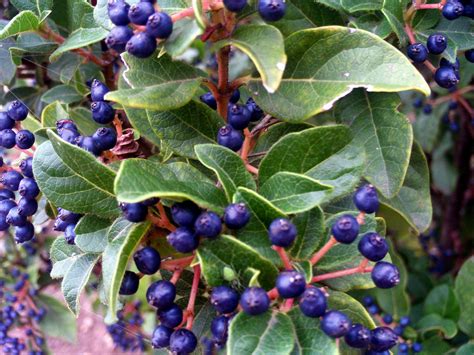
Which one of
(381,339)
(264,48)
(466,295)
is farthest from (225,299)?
(466,295)

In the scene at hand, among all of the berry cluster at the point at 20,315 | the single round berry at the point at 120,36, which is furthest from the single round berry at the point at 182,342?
the berry cluster at the point at 20,315

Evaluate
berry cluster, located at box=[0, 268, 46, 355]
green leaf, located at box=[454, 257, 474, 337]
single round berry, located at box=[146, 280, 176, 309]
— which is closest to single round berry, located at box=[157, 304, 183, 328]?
single round berry, located at box=[146, 280, 176, 309]

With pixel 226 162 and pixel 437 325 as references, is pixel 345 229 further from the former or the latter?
pixel 437 325

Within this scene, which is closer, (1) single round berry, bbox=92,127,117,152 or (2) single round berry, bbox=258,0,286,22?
(2) single round berry, bbox=258,0,286,22

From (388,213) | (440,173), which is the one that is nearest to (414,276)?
(440,173)

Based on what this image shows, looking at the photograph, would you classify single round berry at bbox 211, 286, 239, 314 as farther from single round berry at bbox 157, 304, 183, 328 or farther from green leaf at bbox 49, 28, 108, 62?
green leaf at bbox 49, 28, 108, 62

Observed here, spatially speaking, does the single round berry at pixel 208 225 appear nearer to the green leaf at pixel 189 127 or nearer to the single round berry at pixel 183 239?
the single round berry at pixel 183 239

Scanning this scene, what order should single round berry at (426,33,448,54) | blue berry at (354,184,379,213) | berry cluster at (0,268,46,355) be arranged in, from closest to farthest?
blue berry at (354,184,379,213) < single round berry at (426,33,448,54) < berry cluster at (0,268,46,355)
